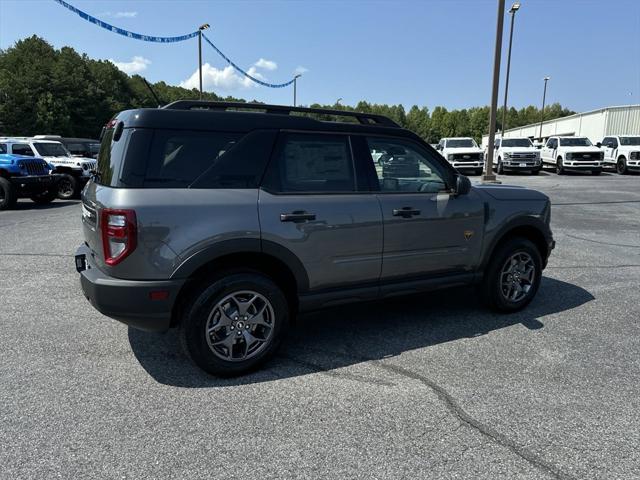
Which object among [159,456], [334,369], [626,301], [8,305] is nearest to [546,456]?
[334,369]

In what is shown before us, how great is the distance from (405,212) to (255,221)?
1.34 m

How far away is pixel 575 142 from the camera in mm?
25219

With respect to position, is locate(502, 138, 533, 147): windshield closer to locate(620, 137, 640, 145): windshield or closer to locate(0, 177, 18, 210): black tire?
locate(620, 137, 640, 145): windshield

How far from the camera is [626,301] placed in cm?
530

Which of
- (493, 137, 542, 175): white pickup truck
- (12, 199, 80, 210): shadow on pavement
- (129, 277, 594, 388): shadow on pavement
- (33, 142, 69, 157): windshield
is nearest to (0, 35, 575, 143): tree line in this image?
(33, 142, 69, 157): windshield

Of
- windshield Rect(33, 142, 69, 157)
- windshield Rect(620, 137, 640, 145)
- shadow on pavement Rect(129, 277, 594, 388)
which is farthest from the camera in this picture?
windshield Rect(620, 137, 640, 145)

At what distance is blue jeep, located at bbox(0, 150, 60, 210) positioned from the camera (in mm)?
13273

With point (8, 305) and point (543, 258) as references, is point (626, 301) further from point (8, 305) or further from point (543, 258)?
point (8, 305)

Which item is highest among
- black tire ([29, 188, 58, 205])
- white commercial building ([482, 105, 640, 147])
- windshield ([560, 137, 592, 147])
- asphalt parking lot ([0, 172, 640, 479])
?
white commercial building ([482, 105, 640, 147])

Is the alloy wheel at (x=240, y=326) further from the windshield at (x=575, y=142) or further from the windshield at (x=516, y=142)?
the windshield at (x=575, y=142)

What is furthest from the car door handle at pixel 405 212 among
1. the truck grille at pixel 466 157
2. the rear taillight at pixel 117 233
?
the truck grille at pixel 466 157

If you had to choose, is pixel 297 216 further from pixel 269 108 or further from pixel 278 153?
pixel 269 108

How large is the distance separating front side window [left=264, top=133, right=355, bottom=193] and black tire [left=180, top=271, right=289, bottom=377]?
0.72m

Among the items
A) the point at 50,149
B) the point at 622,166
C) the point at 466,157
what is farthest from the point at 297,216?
the point at 622,166
